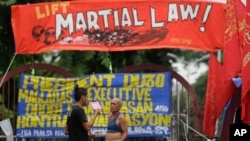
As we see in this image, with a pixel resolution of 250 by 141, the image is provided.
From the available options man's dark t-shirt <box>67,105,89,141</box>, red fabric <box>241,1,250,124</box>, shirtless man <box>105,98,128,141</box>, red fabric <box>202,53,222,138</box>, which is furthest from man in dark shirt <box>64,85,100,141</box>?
red fabric <box>202,53,222,138</box>

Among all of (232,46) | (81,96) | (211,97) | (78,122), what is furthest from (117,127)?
(232,46)

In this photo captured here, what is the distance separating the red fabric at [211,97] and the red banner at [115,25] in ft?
1.59

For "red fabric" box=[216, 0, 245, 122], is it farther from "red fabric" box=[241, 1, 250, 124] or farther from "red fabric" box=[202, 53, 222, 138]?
"red fabric" box=[241, 1, 250, 124]

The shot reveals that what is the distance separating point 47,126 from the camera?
12.6 m

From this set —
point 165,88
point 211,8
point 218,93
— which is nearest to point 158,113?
point 165,88

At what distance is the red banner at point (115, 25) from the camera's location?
12469mm

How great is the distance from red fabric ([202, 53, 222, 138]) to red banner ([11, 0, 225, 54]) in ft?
1.59

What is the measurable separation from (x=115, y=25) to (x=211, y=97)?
216 cm

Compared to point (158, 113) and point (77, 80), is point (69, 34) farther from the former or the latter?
point (158, 113)

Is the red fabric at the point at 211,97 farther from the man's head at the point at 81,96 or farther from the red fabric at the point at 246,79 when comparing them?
the man's head at the point at 81,96

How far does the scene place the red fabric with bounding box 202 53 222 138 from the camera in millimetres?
11906

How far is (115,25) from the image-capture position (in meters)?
12.6

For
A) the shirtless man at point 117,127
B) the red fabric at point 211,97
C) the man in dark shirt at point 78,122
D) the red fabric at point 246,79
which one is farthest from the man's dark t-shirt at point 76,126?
the red fabric at point 211,97

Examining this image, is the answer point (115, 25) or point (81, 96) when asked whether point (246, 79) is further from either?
point (115, 25)
